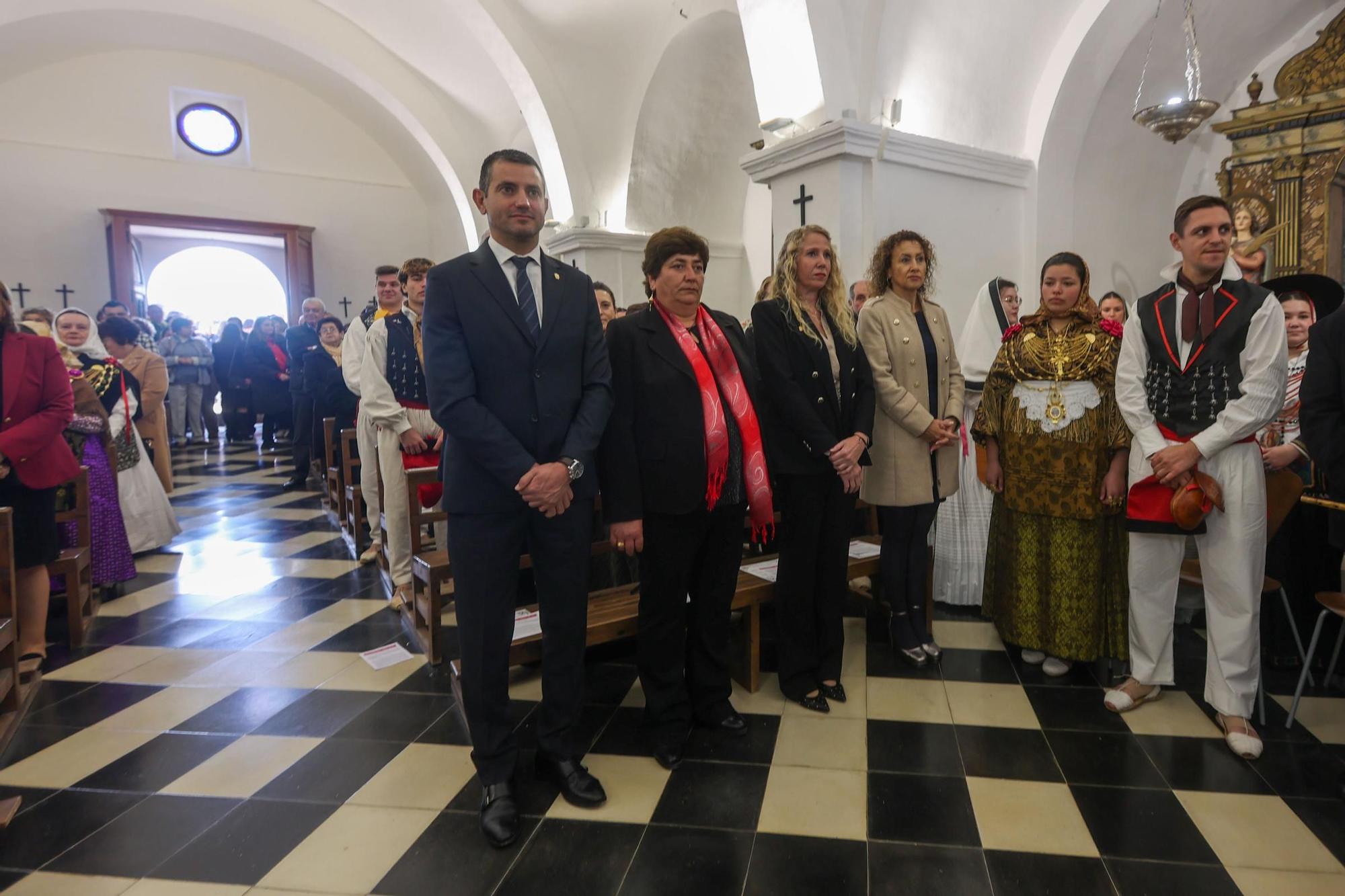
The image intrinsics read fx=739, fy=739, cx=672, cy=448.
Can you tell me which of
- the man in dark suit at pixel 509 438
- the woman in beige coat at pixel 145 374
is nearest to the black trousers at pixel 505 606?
the man in dark suit at pixel 509 438

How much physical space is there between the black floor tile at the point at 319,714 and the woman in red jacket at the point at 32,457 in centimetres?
117

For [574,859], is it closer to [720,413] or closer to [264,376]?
[720,413]

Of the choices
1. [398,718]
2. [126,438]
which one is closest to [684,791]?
[398,718]

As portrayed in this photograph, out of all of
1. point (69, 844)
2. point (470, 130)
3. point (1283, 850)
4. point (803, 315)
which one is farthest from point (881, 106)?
point (470, 130)

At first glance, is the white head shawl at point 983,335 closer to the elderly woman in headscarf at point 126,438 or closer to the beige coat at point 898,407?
the beige coat at point 898,407

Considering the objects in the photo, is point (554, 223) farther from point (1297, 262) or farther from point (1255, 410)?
point (1255, 410)

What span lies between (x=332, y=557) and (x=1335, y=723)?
5048mm

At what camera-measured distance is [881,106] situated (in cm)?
493

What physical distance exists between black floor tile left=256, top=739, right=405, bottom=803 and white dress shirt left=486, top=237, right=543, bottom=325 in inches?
58.3

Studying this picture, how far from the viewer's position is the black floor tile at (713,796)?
1.98 m

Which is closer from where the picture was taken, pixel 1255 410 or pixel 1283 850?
pixel 1283 850

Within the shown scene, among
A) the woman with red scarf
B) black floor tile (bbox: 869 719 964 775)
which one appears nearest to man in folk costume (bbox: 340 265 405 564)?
the woman with red scarf

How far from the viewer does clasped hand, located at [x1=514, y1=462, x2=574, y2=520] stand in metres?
1.85

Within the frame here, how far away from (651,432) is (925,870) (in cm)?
133
